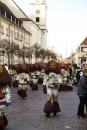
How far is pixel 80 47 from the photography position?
96812 millimetres

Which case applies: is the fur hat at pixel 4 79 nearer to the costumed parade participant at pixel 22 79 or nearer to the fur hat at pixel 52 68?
the fur hat at pixel 52 68

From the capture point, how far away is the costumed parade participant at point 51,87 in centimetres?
1151

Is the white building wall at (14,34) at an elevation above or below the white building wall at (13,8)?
below

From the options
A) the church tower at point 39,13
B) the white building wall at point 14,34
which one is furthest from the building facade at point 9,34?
the church tower at point 39,13

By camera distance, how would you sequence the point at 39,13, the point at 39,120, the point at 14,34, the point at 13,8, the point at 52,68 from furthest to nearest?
1. the point at 39,13
2. the point at 13,8
3. the point at 14,34
4. the point at 52,68
5. the point at 39,120

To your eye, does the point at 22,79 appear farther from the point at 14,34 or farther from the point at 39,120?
the point at 14,34

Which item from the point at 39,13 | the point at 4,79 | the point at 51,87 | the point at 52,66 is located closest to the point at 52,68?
the point at 52,66

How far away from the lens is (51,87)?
467 inches

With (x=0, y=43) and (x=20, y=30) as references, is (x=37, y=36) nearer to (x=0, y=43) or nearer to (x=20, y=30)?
(x=20, y=30)

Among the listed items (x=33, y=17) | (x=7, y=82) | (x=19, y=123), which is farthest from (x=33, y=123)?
(x=33, y=17)

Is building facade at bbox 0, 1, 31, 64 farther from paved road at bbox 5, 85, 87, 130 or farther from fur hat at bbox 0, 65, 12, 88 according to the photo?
fur hat at bbox 0, 65, 12, 88

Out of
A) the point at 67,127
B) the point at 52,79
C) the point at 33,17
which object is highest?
the point at 33,17

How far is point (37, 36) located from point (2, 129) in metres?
88.0

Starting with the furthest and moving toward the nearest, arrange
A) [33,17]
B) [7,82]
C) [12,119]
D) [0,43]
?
[33,17], [0,43], [12,119], [7,82]
